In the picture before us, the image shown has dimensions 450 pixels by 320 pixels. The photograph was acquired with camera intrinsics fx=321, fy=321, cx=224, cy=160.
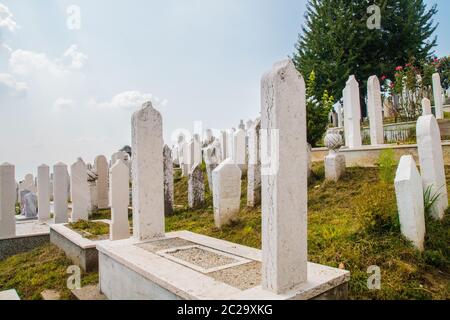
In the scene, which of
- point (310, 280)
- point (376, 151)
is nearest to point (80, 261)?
point (310, 280)

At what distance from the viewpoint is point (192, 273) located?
290 cm

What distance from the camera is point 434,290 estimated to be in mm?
3127

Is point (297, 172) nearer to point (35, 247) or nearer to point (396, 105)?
point (35, 247)

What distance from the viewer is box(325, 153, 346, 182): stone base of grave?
6.67 metres

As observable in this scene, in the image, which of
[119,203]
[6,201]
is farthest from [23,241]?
Result: [119,203]

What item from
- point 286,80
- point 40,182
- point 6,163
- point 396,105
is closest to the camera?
point 286,80

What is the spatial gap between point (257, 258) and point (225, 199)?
8.42 feet

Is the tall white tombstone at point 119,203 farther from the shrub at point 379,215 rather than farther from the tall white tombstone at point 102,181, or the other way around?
the tall white tombstone at point 102,181

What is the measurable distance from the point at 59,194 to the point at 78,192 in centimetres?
54

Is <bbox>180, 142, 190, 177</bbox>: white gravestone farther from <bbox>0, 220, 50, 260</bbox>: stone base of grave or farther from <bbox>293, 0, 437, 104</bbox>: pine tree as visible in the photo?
<bbox>293, 0, 437, 104</bbox>: pine tree

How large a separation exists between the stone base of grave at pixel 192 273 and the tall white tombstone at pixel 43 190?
5.32 meters

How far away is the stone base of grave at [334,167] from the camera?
6672mm

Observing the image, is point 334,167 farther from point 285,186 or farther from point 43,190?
point 43,190

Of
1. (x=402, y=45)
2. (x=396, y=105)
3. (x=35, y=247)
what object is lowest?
(x=35, y=247)
